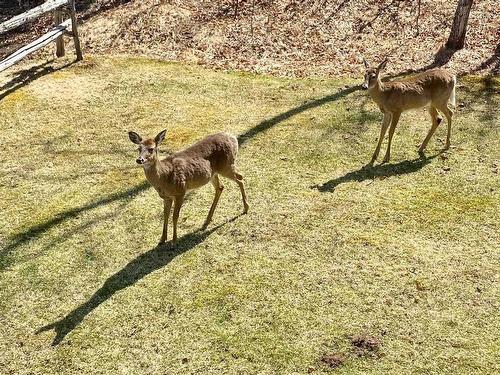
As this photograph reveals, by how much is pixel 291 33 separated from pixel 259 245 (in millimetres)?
8163

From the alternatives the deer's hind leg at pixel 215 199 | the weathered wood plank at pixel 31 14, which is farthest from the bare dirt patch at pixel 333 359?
the weathered wood plank at pixel 31 14

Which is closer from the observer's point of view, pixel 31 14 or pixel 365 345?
pixel 365 345

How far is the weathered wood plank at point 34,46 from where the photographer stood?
1191 centimetres

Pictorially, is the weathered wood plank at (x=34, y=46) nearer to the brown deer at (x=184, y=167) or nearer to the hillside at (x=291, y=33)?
the hillside at (x=291, y=33)

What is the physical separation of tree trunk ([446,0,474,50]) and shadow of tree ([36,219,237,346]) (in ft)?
25.3

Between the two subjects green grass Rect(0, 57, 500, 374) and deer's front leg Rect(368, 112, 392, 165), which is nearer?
green grass Rect(0, 57, 500, 374)

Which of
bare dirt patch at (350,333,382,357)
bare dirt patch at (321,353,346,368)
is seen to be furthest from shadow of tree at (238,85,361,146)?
bare dirt patch at (321,353,346,368)

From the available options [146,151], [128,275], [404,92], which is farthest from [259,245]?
[404,92]

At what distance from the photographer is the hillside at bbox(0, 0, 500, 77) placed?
12898 mm

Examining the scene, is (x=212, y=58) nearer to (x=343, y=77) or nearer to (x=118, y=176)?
(x=343, y=77)

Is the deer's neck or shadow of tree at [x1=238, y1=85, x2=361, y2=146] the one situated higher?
the deer's neck

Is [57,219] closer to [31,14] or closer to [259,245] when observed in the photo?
[259,245]

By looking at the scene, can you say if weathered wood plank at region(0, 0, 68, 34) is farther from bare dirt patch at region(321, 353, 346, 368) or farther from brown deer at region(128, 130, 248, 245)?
bare dirt patch at region(321, 353, 346, 368)

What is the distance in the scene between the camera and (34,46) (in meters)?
12.6
